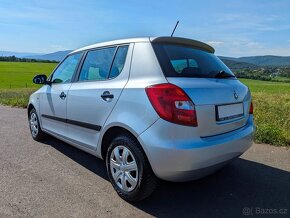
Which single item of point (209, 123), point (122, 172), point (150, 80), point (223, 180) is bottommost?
point (223, 180)

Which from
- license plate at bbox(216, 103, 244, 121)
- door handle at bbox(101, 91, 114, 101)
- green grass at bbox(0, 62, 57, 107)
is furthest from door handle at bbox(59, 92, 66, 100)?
green grass at bbox(0, 62, 57, 107)

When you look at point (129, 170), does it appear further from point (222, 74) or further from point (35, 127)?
point (35, 127)

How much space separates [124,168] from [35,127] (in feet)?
10.7

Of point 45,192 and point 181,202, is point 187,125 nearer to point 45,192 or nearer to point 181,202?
point 181,202

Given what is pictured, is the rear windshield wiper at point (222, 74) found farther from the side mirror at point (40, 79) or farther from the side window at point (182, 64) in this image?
the side mirror at point (40, 79)

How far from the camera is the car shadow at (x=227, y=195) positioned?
11.3 ft

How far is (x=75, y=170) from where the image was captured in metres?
4.70

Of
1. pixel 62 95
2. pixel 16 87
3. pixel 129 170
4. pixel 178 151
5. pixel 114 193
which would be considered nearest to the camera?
pixel 178 151

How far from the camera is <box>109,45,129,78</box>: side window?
387cm

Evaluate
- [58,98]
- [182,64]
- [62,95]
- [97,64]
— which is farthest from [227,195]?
[58,98]

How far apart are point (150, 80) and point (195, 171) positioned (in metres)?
1.03

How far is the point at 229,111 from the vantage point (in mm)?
3615

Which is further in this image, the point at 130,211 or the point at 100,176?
the point at 100,176

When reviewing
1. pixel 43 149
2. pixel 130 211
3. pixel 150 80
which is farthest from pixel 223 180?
pixel 43 149
